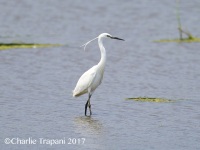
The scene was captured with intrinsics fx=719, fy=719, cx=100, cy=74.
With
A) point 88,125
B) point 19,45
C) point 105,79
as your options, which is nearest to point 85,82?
point 88,125

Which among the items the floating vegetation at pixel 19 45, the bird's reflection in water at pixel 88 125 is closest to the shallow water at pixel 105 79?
the bird's reflection in water at pixel 88 125

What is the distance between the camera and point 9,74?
17562 millimetres

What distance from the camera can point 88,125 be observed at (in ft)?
41.6

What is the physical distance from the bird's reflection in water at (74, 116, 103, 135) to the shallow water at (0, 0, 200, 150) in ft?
0.06

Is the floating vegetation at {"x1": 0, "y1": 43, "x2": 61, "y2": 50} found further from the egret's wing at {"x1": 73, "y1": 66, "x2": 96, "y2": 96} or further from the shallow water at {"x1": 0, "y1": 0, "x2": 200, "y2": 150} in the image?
the egret's wing at {"x1": 73, "y1": 66, "x2": 96, "y2": 96}

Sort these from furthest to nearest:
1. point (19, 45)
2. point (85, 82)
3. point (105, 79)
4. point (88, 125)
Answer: point (19, 45) → point (105, 79) → point (85, 82) → point (88, 125)

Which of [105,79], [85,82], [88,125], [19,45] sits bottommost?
[19,45]

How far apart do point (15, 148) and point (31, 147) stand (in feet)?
0.86

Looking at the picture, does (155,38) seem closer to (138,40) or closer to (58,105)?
(138,40)

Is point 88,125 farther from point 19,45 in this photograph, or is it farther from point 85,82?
point 19,45

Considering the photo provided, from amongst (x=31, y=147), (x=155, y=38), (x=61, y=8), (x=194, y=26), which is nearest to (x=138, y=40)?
(x=155, y=38)

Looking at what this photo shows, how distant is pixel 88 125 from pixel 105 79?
191 inches

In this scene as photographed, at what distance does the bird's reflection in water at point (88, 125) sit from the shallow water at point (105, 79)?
0.02 metres

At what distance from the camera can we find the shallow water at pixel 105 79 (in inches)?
469
